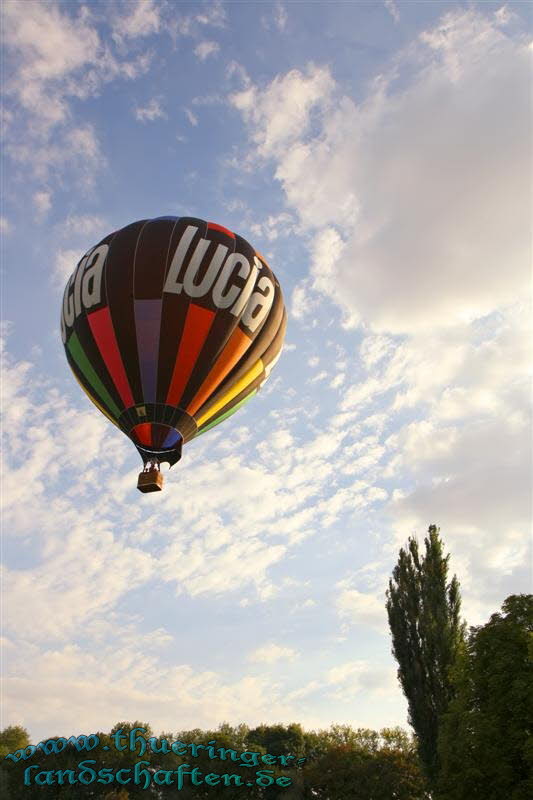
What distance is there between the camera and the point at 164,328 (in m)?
19.1

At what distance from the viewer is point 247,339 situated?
67.6ft

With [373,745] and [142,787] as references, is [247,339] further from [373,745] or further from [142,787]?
[373,745]

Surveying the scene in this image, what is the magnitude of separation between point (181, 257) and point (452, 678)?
16219mm

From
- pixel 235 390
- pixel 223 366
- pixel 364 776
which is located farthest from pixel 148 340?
pixel 364 776

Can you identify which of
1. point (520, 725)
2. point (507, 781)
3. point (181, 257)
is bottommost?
point (507, 781)

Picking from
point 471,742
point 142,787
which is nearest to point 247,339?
point 471,742

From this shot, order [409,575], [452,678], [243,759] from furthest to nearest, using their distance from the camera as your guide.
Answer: [243,759], [409,575], [452,678]

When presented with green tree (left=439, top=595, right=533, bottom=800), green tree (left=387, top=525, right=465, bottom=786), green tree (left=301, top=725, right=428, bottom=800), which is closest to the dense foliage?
green tree (left=301, top=725, right=428, bottom=800)

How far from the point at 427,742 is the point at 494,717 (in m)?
5.45

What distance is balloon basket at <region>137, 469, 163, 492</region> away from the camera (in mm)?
18766

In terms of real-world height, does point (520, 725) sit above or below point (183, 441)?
below

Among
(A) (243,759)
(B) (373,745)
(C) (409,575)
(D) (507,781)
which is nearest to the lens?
(D) (507,781)

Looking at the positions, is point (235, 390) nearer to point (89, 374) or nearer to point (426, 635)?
point (89, 374)

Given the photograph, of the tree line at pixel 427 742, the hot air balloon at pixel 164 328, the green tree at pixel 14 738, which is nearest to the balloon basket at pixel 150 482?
the hot air balloon at pixel 164 328
